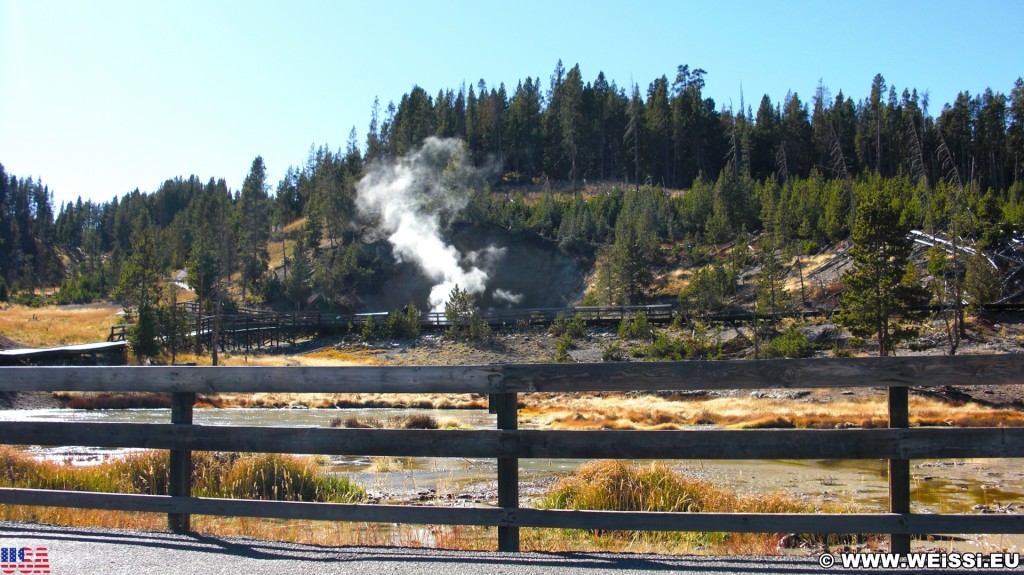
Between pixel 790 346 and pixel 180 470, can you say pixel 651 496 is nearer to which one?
pixel 180 470

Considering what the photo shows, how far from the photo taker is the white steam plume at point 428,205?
85000 mm

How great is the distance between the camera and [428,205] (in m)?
92.0

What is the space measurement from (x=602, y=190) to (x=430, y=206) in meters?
26.1

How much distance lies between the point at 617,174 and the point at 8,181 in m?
126

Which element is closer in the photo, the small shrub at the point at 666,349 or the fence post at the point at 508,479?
the fence post at the point at 508,479

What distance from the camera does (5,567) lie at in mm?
5359

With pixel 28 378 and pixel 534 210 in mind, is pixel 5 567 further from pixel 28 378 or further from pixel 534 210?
pixel 534 210

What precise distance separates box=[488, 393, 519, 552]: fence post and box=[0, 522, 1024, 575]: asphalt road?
0.17 metres

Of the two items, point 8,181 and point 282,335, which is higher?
point 8,181

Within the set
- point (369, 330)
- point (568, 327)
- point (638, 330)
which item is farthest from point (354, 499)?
point (369, 330)

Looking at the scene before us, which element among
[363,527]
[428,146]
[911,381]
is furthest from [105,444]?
[428,146]

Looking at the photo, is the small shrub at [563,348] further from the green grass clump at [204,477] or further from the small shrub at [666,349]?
the green grass clump at [204,477]

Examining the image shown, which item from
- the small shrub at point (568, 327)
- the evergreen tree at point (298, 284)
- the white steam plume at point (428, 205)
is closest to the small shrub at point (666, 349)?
the small shrub at point (568, 327)

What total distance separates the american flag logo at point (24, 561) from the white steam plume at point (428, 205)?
7573cm
